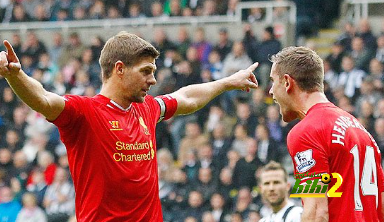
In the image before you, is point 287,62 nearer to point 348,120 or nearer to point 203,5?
point 348,120

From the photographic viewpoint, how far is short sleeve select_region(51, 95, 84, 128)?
552 centimetres

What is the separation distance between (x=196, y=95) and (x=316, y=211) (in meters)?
2.21

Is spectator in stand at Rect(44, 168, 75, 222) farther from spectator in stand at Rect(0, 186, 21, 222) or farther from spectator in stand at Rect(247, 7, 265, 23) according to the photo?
spectator in stand at Rect(247, 7, 265, 23)

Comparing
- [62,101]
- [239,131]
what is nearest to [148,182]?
[62,101]

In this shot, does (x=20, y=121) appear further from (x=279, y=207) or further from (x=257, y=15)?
(x=279, y=207)

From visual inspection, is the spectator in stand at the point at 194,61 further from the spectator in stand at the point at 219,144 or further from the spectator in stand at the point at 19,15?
the spectator in stand at the point at 19,15

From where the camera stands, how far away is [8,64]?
5.08m

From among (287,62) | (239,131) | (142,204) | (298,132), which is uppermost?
(287,62)

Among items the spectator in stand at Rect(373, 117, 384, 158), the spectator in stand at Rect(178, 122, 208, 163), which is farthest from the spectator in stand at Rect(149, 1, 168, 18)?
the spectator in stand at Rect(373, 117, 384, 158)

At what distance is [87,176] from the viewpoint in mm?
5738

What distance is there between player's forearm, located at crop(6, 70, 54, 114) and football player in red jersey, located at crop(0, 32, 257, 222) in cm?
16

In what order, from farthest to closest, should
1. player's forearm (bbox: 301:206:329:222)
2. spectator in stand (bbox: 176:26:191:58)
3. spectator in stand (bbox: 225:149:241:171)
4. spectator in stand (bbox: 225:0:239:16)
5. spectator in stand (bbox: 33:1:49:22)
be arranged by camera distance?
1. spectator in stand (bbox: 33:1:49:22)
2. spectator in stand (bbox: 225:0:239:16)
3. spectator in stand (bbox: 176:26:191:58)
4. spectator in stand (bbox: 225:149:241:171)
5. player's forearm (bbox: 301:206:329:222)

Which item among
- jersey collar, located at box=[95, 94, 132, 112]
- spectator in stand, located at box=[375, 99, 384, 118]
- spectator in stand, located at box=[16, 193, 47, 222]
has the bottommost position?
spectator in stand, located at box=[16, 193, 47, 222]

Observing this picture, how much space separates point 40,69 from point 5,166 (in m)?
3.08
